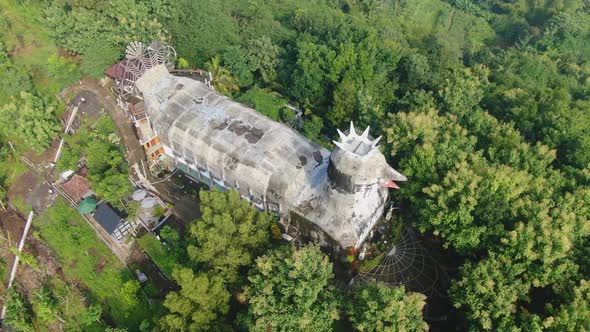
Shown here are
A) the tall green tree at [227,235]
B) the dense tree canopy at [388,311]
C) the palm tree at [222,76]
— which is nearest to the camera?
the dense tree canopy at [388,311]

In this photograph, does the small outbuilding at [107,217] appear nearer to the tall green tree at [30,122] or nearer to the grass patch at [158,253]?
the grass patch at [158,253]

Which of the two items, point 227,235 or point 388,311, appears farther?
point 227,235

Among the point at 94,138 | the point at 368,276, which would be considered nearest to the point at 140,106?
the point at 94,138

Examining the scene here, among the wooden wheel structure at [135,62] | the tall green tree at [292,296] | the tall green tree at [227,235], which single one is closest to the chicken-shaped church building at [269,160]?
the wooden wheel structure at [135,62]

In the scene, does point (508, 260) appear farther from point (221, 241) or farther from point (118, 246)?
point (118, 246)

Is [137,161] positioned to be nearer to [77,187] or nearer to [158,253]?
[77,187]

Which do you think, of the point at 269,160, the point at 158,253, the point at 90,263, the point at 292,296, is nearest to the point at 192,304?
the point at 292,296
